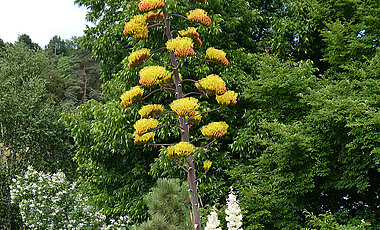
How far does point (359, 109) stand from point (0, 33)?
74.4 feet

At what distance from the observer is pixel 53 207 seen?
6.07m

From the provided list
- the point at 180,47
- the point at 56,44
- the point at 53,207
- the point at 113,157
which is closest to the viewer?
the point at 180,47

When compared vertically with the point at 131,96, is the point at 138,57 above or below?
above

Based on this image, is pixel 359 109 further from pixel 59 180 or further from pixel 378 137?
pixel 59 180

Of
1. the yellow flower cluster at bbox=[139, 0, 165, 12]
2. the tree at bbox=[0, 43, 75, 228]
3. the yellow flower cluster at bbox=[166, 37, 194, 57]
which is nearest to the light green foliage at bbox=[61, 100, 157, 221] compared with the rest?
the yellow flower cluster at bbox=[139, 0, 165, 12]

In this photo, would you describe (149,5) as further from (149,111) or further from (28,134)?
(28,134)

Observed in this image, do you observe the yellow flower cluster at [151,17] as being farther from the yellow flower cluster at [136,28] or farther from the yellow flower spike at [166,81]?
the yellow flower spike at [166,81]

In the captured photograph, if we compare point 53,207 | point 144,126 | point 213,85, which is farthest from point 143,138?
point 53,207

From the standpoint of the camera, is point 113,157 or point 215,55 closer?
point 215,55

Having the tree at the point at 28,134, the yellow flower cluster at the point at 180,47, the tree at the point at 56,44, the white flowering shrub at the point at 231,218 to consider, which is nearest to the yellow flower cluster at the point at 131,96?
the yellow flower cluster at the point at 180,47

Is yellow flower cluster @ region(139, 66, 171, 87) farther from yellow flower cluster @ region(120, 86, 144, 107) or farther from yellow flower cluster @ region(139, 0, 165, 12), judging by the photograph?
yellow flower cluster @ region(139, 0, 165, 12)

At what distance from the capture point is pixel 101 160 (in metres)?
6.68

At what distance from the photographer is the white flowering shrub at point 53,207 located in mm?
6098

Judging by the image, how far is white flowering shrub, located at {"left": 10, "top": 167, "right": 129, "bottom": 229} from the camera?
6.10 meters
